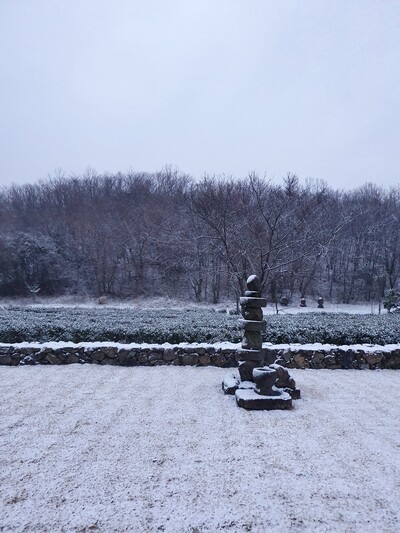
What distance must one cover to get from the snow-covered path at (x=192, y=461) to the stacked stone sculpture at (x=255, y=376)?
0.17 metres

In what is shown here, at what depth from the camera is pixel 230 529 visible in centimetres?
239

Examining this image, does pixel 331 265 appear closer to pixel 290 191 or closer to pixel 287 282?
pixel 287 282

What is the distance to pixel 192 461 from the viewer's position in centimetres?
327

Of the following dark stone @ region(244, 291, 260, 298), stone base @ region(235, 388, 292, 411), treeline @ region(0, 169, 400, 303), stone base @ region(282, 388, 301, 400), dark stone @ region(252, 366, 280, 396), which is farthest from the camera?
treeline @ region(0, 169, 400, 303)

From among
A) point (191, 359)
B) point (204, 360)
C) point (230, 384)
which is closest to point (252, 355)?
point (230, 384)

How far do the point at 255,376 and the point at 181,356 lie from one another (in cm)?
253

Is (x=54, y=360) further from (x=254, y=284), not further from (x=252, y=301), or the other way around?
(x=254, y=284)

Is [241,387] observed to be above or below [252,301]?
below

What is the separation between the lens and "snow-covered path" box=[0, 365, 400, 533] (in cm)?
251

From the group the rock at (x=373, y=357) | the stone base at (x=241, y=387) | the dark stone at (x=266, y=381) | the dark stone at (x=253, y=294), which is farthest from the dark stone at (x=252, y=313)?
the rock at (x=373, y=357)

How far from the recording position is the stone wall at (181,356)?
6.98 metres

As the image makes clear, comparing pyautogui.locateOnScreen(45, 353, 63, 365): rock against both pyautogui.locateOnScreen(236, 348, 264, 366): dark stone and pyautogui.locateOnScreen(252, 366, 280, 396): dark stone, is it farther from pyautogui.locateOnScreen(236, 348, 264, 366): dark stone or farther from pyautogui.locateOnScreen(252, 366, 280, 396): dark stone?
pyautogui.locateOnScreen(252, 366, 280, 396): dark stone

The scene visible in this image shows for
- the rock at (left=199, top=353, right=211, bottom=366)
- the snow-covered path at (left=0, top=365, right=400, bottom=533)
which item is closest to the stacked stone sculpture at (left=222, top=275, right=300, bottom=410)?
the snow-covered path at (left=0, top=365, right=400, bottom=533)

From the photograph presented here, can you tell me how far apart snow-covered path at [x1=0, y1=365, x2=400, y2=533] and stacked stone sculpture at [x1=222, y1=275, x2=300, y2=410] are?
0.57 feet
